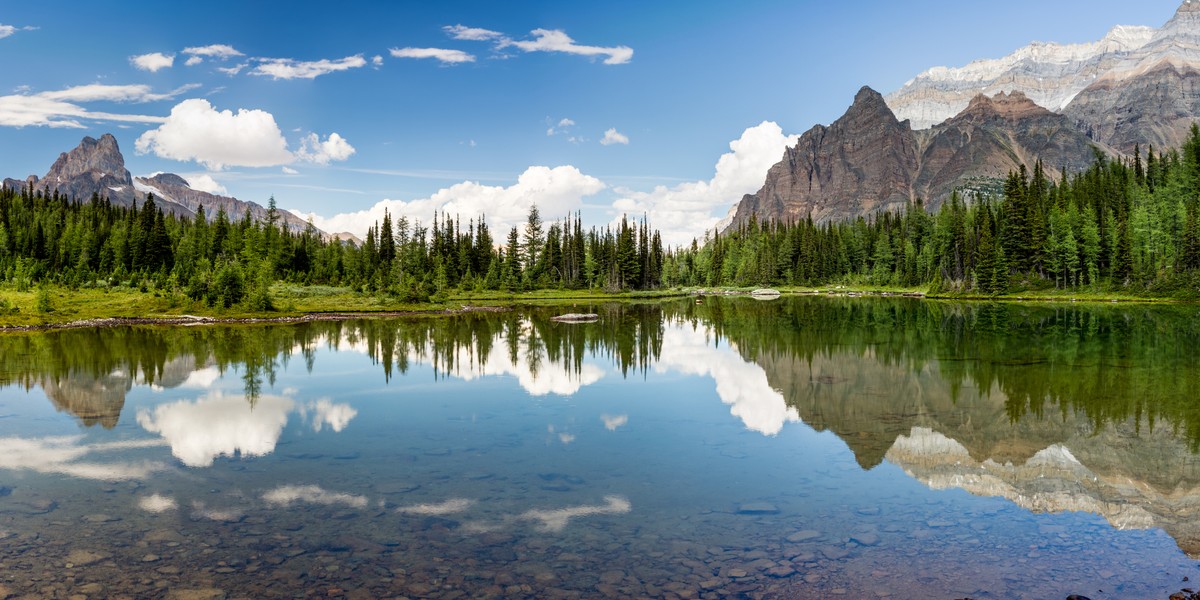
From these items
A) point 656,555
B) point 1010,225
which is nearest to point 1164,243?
point 1010,225

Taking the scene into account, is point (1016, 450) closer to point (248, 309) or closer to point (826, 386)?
point (826, 386)

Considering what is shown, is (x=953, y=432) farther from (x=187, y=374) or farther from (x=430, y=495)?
(x=187, y=374)

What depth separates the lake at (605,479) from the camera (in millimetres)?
11867

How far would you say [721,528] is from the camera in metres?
14.0

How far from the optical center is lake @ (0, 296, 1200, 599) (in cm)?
1187

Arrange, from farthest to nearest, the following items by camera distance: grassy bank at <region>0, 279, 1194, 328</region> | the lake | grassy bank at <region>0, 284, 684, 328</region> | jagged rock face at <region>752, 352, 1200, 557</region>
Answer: grassy bank at <region>0, 279, 1194, 328</region> → grassy bank at <region>0, 284, 684, 328</region> → jagged rock face at <region>752, 352, 1200, 557</region> → the lake

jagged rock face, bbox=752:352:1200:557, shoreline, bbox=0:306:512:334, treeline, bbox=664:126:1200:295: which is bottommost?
jagged rock face, bbox=752:352:1200:557

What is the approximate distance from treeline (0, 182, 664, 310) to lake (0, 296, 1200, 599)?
64.6 m

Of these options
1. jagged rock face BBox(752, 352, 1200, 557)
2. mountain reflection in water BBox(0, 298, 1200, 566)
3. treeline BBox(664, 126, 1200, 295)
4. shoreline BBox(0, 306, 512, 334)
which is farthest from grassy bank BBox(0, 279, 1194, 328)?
jagged rock face BBox(752, 352, 1200, 557)

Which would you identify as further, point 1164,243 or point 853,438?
point 1164,243

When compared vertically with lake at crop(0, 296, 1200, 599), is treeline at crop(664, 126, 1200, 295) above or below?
above

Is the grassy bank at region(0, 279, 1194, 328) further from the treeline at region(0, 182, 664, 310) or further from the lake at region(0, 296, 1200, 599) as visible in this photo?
the lake at region(0, 296, 1200, 599)

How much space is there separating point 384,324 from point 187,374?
36545 mm

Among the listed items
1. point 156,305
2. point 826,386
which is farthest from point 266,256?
point 826,386
